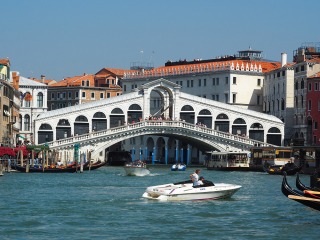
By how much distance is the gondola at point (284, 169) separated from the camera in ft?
173

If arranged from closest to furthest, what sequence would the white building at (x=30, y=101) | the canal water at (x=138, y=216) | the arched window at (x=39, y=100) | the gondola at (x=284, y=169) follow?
the canal water at (x=138, y=216)
the gondola at (x=284, y=169)
the white building at (x=30, y=101)
the arched window at (x=39, y=100)

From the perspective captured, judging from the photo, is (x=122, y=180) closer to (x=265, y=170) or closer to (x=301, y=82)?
(x=265, y=170)

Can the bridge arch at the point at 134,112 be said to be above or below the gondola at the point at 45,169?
above

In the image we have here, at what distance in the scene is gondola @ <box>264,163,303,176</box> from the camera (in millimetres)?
52656

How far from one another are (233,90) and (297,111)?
716cm

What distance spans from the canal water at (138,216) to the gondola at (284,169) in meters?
11.7

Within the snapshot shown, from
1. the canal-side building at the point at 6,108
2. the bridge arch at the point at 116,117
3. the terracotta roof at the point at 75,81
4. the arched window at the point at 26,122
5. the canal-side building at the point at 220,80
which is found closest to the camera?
the canal-side building at the point at 6,108

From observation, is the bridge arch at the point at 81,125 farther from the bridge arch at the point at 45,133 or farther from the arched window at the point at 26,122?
the arched window at the point at 26,122

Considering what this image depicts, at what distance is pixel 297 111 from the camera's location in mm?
73188

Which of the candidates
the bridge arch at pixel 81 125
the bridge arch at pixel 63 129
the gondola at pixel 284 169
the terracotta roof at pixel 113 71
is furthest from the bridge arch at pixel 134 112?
the terracotta roof at pixel 113 71

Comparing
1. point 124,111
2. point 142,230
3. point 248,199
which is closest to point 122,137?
point 124,111

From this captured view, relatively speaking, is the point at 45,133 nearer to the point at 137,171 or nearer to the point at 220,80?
the point at 137,171

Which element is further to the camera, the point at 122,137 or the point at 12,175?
the point at 122,137

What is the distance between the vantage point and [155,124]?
2589 inches
